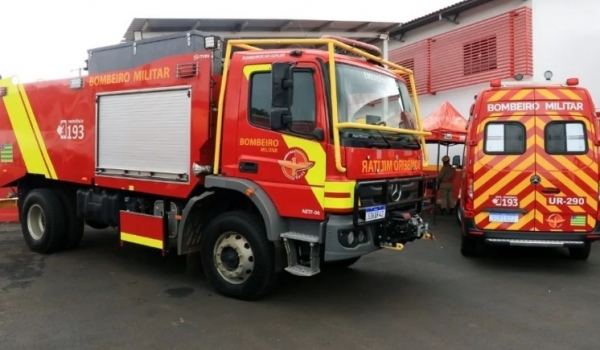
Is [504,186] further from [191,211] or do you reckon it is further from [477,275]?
[191,211]

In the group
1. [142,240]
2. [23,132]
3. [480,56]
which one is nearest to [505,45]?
[480,56]

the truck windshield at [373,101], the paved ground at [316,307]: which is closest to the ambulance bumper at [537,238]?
the paved ground at [316,307]

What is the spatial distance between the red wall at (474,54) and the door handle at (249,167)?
9597 millimetres

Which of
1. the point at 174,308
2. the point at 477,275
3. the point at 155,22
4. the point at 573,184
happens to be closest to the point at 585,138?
the point at 573,184

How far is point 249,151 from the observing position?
5.41 m

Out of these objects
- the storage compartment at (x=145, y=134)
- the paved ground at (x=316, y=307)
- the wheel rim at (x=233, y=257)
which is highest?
the storage compartment at (x=145, y=134)

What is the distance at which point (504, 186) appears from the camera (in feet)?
23.8

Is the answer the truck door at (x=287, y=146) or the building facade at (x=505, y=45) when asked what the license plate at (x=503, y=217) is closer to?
the truck door at (x=287, y=146)

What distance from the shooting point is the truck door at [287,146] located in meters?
4.98

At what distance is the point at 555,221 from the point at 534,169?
0.78m

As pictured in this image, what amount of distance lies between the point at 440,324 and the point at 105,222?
4783 mm

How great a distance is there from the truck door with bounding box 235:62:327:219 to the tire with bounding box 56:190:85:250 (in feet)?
12.9

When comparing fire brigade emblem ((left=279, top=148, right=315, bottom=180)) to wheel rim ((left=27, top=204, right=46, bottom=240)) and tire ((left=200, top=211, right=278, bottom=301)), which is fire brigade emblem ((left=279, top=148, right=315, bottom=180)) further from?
wheel rim ((left=27, top=204, right=46, bottom=240))

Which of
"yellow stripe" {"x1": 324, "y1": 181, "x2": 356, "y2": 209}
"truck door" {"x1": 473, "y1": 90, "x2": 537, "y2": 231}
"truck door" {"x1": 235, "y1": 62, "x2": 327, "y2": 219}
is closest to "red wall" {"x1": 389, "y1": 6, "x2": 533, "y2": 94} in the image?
"truck door" {"x1": 473, "y1": 90, "x2": 537, "y2": 231}
